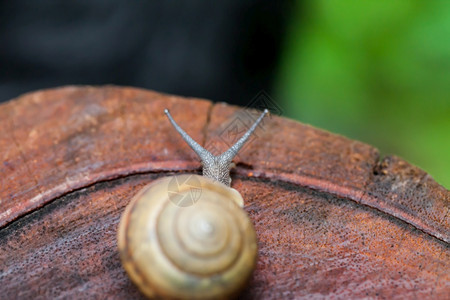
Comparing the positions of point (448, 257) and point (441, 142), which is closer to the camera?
point (448, 257)

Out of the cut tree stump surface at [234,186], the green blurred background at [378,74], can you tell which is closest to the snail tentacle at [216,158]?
the cut tree stump surface at [234,186]

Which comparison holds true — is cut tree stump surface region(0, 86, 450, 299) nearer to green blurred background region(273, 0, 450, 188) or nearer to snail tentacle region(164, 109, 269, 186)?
snail tentacle region(164, 109, 269, 186)

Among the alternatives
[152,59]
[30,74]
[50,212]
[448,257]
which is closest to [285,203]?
[448,257]

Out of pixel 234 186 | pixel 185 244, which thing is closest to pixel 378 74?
pixel 234 186

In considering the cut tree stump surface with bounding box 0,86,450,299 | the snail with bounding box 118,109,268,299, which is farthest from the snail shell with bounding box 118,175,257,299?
the cut tree stump surface with bounding box 0,86,450,299

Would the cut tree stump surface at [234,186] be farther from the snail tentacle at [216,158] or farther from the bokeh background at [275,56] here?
the bokeh background at [275,56]

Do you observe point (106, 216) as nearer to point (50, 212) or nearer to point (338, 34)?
point (50, 212)
